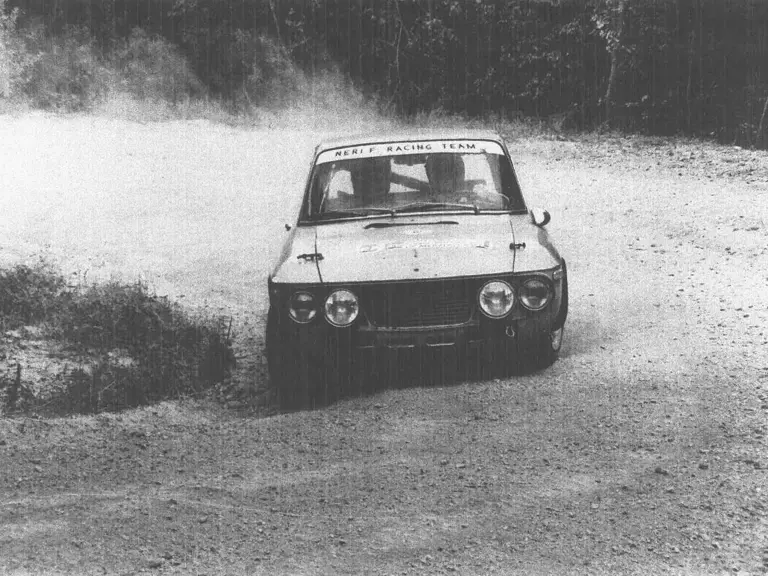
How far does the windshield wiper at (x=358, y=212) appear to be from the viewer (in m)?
7.27

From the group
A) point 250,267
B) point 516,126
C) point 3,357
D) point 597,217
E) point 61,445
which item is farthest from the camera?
point 516,126

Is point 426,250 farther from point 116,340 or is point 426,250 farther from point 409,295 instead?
point 116,340

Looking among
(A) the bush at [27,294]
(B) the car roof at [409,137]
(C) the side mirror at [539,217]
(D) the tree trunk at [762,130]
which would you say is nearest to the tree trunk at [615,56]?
(D) the tree trunk at [762,130]

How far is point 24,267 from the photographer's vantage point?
36.8 ft

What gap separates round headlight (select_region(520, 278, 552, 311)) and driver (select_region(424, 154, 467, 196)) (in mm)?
1179

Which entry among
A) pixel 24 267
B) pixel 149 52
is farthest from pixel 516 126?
pixel 24 267

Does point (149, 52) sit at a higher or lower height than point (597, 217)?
higher

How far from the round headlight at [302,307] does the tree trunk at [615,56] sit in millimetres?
17608

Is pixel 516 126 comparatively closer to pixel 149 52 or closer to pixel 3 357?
pixel 149 52

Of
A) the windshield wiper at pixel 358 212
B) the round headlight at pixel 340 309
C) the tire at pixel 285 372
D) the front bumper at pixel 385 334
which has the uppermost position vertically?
the windshield wiper at pixel 358 212

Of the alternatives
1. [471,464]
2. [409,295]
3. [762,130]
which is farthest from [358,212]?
[762,130]

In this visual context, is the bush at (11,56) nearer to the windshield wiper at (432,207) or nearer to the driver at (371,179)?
the driver at (371,179)

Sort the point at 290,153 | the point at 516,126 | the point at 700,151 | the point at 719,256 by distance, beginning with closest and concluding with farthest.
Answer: the point at 719,256 < the point at 700,151 < the point at 290,153 < the point at 516,126

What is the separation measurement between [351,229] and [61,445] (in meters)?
2.21
